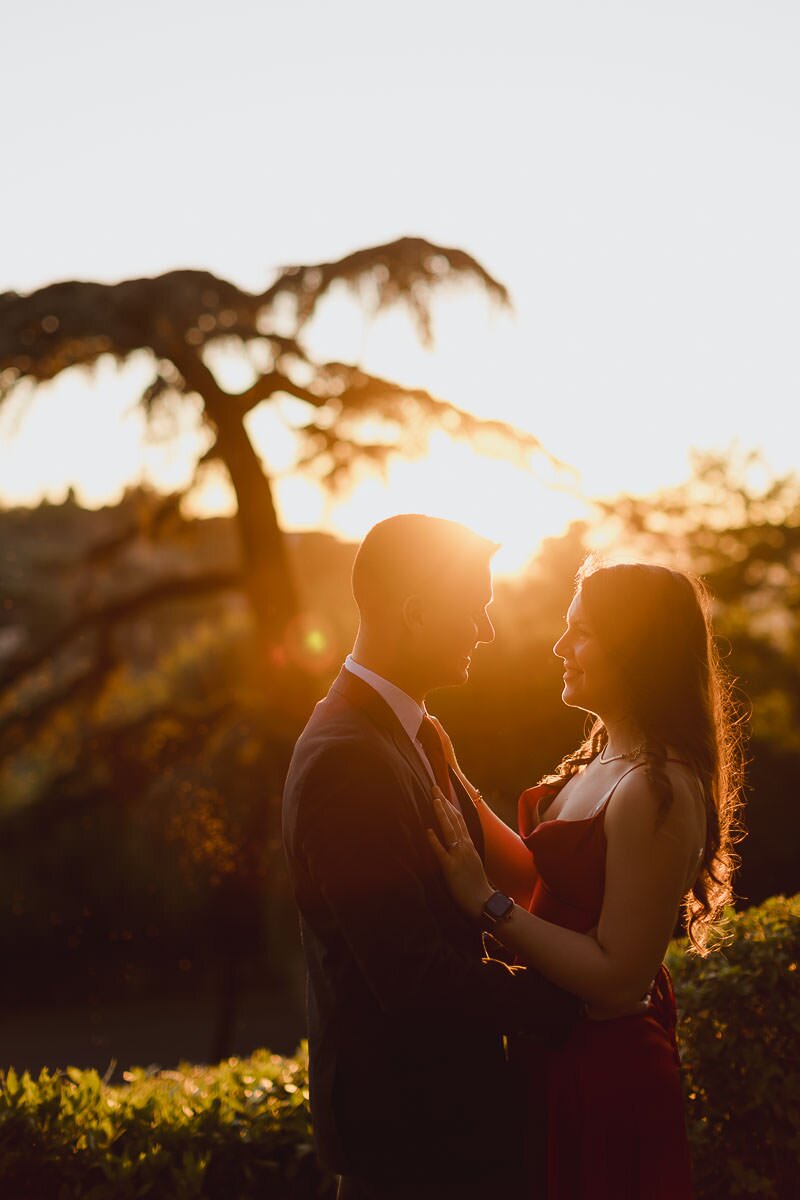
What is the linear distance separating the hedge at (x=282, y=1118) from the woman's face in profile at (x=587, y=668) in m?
1.77

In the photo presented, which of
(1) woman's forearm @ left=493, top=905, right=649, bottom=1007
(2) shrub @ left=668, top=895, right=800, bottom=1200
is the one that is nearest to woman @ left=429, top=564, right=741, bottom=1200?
(1) woman's forearm @ left=493, top=905, right=649, bottom=1007

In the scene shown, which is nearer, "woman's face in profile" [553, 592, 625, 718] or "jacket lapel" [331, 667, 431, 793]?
"jacket lapel" [331, 667, 431, 793]

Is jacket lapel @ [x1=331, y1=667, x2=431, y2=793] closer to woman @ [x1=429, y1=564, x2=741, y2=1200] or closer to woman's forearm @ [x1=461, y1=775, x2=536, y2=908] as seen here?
woman @ [x1=429, y1=564, x2=741, y2=1200]

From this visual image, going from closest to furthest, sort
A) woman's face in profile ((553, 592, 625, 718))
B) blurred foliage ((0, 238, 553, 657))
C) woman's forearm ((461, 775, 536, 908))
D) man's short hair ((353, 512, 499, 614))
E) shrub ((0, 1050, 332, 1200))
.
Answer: man's short hair ((353, 512, 499, 614)) → woman's face in profile ((553, 592, 625, 718)) → woman's forearm ((461, 775, 536, 908)) → shrub ((0, 1050, 332, 1200)) → blurred foliage ((0, 238, 553, 657))

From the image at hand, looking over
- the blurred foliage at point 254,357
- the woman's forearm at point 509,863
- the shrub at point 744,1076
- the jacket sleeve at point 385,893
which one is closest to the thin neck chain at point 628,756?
the woman's forearm at point 509,863

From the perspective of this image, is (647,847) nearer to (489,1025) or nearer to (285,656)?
(489,1025)

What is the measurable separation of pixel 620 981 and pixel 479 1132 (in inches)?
18.6

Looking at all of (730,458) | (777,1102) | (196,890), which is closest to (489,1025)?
(777,1102)

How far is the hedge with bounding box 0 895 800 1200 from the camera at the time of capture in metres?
3.75

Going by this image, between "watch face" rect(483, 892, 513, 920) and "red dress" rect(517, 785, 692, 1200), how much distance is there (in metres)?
0.26

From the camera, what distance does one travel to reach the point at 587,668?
9.61 ft

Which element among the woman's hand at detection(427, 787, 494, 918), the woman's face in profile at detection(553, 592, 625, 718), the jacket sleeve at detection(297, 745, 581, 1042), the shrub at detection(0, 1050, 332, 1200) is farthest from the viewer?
the shrub at detection(0, 1050, 332, 1200)

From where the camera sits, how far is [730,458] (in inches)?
973

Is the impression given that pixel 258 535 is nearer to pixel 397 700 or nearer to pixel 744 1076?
pixel 744 1076
